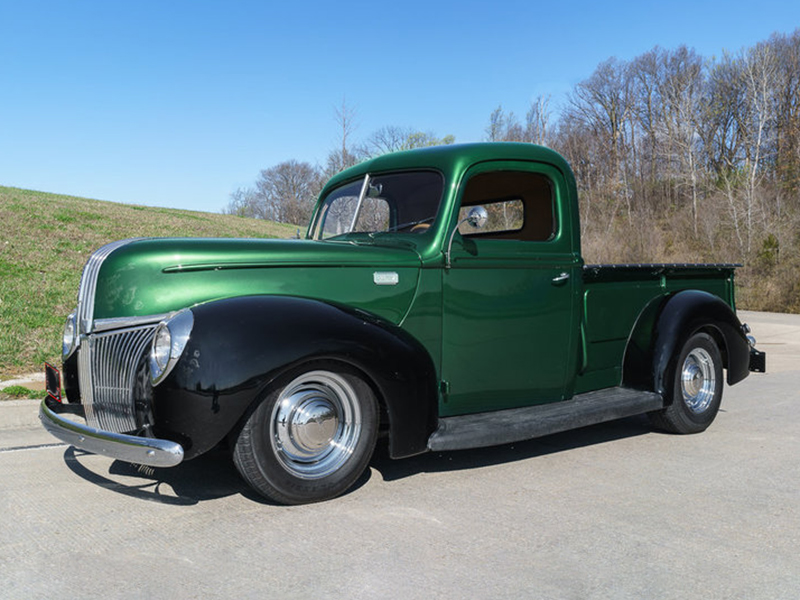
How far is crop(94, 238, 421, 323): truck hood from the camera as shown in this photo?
11.1 ft

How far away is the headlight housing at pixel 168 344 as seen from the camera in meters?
3.06

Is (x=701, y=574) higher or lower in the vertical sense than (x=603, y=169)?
lower

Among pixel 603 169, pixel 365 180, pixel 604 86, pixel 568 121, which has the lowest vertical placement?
pixel 365 180

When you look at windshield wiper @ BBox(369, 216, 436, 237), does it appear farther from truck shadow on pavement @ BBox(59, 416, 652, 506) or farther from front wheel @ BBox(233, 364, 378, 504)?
truck shadow on pavement @ BBox(59, 416, 652, 506)

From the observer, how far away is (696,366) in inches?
209

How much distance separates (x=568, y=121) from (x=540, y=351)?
38461 millimetres

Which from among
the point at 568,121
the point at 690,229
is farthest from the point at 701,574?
the point at 568,121

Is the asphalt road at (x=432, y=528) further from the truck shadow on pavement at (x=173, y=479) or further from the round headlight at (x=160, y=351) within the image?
the round headlight at (x=160, y=351)

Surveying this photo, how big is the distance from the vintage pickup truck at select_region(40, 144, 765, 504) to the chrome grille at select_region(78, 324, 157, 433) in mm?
11

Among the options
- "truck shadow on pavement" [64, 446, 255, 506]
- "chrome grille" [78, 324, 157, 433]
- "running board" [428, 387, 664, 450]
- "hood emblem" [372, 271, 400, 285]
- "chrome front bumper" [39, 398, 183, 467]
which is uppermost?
"hood emblem" [372, 271, 400, 285]

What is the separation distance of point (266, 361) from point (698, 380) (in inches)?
145

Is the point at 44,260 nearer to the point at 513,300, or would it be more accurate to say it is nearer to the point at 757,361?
the point at 513,300

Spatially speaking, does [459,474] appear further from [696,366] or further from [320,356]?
[696,366]

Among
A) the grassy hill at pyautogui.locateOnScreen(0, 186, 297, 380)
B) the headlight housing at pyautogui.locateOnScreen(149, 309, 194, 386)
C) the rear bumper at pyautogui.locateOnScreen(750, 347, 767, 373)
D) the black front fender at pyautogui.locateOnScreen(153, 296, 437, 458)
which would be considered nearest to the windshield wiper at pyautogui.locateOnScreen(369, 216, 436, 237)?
the black front fender at pyautogui.locateOnScreen(153, 296, 437, 458)
